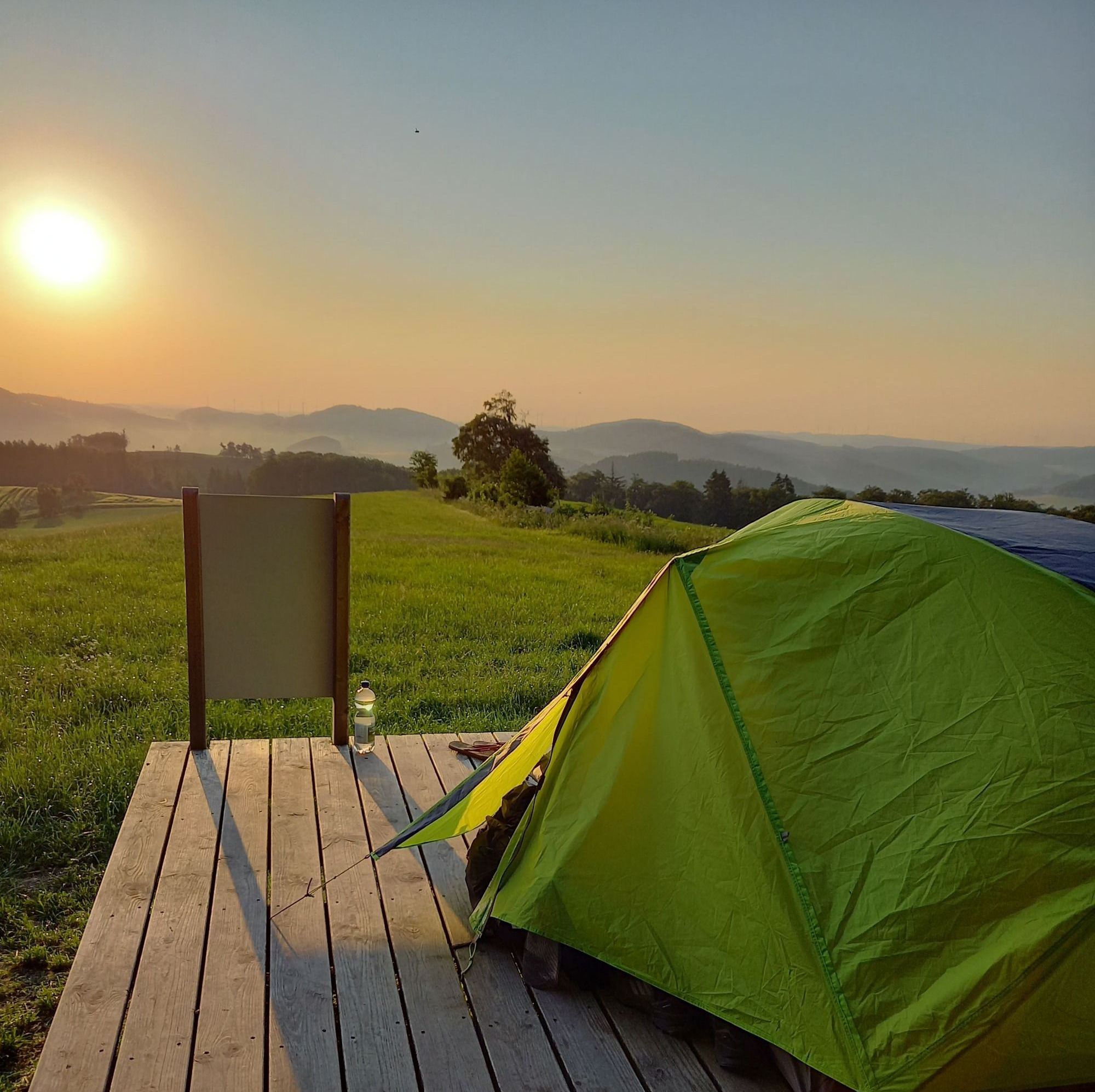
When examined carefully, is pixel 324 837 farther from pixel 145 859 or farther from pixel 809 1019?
pixel 809 1019

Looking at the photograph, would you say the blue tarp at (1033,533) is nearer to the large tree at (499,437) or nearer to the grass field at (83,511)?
the grass field at (83,511)

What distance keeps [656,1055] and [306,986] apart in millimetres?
1014

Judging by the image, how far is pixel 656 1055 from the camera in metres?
2.25

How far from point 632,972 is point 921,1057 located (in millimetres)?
733

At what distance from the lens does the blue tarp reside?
7.79 ft

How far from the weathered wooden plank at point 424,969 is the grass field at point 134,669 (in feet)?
3.56

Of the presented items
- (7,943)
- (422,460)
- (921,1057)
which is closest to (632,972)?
(921,1057)

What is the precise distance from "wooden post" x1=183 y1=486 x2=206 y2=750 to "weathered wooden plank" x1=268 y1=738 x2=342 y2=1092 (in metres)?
0.56

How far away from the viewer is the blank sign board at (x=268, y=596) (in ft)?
13.6

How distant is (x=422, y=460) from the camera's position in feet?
150

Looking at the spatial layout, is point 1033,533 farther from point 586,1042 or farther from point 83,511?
point 83,511

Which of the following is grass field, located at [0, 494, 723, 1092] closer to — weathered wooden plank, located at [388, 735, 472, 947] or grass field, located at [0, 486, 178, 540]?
grass field, located at [0, 486, 178, 540]

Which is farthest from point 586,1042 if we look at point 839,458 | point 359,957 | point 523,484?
point 839,458

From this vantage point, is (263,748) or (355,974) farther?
(263,748)
